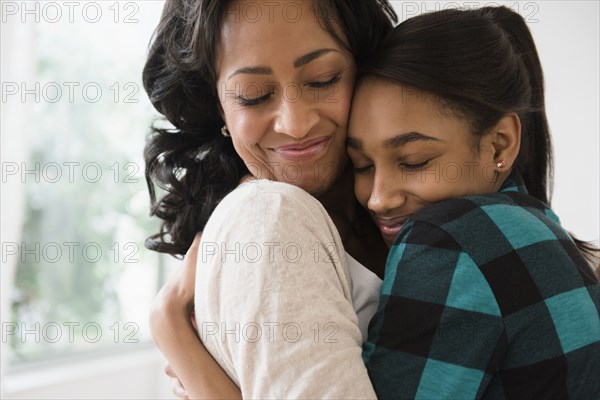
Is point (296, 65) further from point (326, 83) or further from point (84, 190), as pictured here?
point (84, 190)

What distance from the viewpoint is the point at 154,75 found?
1.35 metres

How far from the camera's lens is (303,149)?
47.4 inches

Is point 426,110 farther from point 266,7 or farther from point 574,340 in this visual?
point 574,340

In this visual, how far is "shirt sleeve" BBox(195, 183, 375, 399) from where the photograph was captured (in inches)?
31.9

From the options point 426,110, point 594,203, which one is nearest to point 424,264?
point 426,110

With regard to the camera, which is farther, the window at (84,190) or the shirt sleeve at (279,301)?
the window at (84,190)

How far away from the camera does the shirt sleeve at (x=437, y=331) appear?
0.83m

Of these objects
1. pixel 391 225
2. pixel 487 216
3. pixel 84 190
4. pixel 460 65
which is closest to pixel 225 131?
pixel 391 225

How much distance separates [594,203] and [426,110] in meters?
1.48

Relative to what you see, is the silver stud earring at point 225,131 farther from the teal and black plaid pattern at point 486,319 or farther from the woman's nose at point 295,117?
the teal and black plaid pattern at point 486,319

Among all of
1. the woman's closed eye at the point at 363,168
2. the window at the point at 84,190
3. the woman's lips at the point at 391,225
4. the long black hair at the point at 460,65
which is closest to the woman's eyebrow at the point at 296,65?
the long black hair at the point at 460,65

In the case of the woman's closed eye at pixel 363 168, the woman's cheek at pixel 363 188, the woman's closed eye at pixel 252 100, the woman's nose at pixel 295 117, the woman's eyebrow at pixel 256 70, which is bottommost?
the woman's cheek at pixel 363 188

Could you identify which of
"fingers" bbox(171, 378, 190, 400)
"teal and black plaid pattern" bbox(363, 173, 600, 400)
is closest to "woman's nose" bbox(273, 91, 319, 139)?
"teal and black plaid pattern" bbox(363, 173, 600, 400)

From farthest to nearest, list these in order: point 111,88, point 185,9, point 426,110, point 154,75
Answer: point 111,88, point 154,75, point 185,9, point 426,110
